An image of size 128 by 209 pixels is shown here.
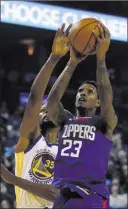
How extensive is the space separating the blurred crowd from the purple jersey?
593cm

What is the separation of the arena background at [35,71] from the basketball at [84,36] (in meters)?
5.92

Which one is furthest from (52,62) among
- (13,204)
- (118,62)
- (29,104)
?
(118,62)

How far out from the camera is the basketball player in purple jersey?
3275mm

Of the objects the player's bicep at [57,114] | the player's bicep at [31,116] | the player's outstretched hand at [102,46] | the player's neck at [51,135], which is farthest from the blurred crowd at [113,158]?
the player's outstretched hand at [102,46]

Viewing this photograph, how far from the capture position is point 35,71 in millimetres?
18234

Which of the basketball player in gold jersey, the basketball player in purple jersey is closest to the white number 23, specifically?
the basketball player in purple jersey

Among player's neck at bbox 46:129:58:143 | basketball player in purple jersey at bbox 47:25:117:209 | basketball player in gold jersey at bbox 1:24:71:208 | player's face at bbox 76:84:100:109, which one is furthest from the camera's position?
player's neck at bbox 46:129:58:143

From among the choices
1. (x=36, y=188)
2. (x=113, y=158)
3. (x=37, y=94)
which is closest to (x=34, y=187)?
(x=36, y=188)

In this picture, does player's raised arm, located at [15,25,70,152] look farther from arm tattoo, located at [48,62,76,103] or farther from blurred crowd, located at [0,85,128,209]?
blurred crowd, located at [0,85,128,209]

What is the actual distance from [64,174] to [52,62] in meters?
0.78

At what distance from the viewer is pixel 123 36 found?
1265cm

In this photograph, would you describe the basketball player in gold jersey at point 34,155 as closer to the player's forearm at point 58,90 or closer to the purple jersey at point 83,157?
the player's forearm at point 58,90

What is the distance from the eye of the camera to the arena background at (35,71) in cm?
1112

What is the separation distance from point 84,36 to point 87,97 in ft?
1.50
